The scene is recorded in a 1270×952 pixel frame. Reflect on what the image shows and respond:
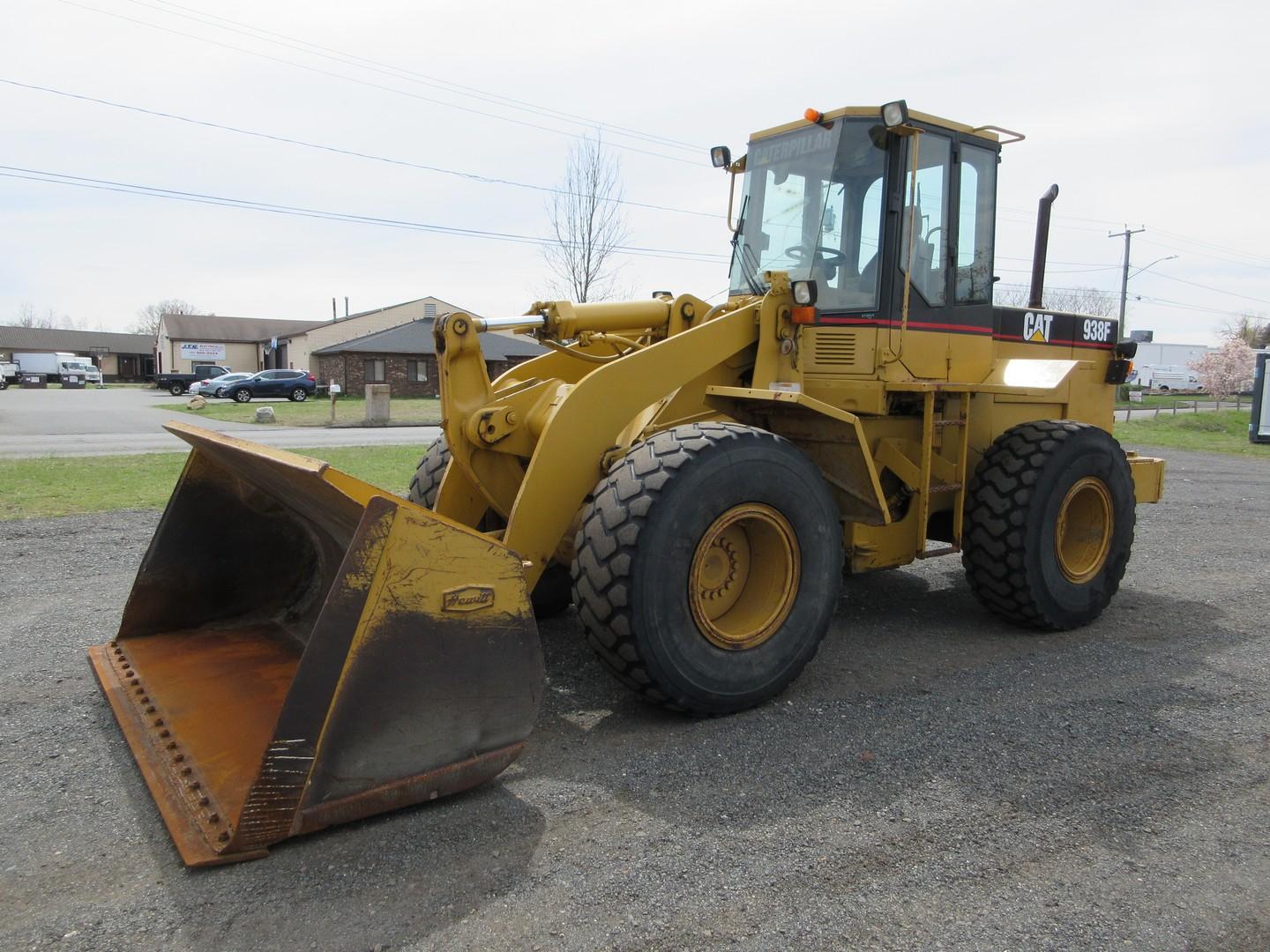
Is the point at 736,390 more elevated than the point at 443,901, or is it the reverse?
the point at 736,390

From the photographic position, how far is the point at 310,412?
32531 millimetres

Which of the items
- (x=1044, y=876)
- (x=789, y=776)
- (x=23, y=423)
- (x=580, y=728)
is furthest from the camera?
(x=23, y=423)

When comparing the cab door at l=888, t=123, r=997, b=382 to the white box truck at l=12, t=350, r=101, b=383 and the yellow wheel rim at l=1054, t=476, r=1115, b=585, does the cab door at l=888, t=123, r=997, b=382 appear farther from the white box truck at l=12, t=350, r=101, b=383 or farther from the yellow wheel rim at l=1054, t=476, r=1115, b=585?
the white box truck at l=12, t=350, r=101, b=383

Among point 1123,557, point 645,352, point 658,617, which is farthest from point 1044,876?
point 1123,557

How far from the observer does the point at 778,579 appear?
4.45 meters

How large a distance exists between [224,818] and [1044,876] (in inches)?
106

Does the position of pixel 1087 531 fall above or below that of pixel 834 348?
below

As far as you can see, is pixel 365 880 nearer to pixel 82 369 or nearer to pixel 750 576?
pixel 750 576

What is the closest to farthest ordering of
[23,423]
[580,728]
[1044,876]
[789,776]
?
[1044,876], [789,776], [580,728], [23,423]

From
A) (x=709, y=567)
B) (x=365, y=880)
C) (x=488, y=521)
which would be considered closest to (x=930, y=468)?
(x=709, y=567)

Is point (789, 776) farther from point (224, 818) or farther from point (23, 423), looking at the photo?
point (23, 423)

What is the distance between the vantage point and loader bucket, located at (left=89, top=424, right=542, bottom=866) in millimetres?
2984

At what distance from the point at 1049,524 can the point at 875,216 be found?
6.94 feet

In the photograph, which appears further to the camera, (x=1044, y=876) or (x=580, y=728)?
(x=580, y=728)
